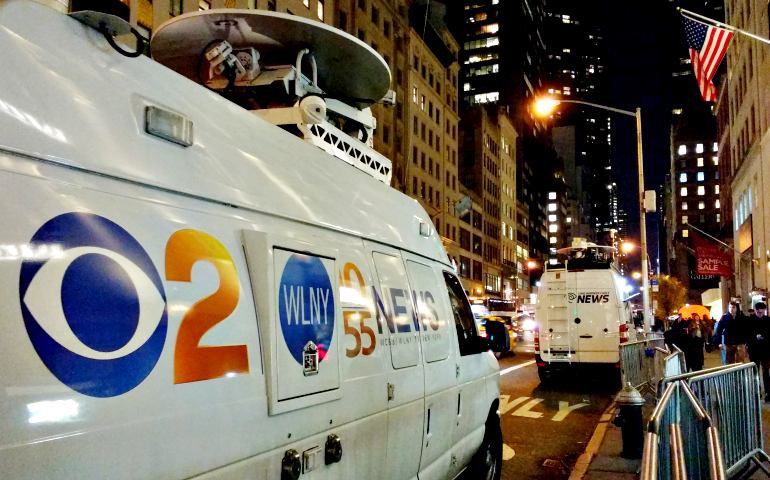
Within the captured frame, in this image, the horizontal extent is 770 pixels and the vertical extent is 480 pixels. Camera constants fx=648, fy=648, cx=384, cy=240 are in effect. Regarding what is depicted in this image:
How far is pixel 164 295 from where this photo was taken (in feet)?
8.01

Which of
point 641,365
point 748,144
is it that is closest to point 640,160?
Answer: point 641,365

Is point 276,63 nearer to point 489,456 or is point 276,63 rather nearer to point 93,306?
point 93,306

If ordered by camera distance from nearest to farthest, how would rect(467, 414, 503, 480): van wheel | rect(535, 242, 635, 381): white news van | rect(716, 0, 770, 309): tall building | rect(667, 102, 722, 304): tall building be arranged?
rect(467, 414, 503, 480): van wheel → rect(535, 242, 635, 381): white news van → rect(716, 0, 770, 309): tall building → rect(667, 102, 722, 304): tall building

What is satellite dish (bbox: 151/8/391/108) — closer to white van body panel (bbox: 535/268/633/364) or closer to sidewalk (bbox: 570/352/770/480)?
sidewalk (bbox: 570/352/770/480)

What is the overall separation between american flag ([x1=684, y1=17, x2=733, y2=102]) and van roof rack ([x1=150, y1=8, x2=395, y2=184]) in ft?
38.2

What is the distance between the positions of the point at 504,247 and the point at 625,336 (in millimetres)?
75621

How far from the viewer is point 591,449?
27.4ft

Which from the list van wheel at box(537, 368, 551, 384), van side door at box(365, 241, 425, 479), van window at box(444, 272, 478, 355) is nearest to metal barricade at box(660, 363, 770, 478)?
van window at box(444, 272, 478, 355)

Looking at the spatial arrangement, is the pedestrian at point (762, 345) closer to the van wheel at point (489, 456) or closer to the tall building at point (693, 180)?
the van wheel at point (489, 456)

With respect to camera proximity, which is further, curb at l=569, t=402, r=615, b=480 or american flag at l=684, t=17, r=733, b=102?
american flag at l=684, t=17, r=733, b=102

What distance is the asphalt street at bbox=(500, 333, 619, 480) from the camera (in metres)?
8.21

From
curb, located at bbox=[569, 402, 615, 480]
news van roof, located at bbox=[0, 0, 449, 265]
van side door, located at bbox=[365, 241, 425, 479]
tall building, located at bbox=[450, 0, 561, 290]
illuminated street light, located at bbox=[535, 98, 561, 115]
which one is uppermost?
tall building, located at bbox=[450, 0, 561, 290]

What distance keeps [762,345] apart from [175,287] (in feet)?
40.9

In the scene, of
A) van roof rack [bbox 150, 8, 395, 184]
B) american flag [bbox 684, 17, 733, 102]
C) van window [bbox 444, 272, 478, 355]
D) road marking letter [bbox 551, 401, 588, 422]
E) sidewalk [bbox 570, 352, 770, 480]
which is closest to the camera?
van roof rack [bbox 150, 8, 395, 184]
